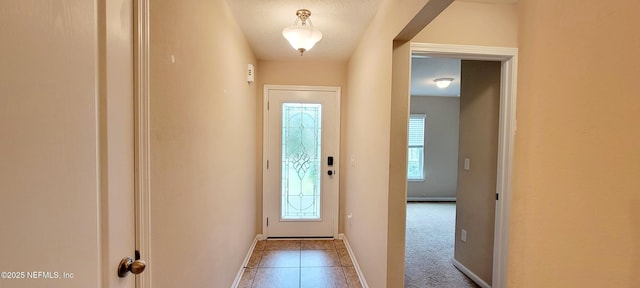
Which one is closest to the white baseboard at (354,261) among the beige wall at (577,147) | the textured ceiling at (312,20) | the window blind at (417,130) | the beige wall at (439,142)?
the beige wall at (577,147)

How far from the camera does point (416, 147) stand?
19.5ft

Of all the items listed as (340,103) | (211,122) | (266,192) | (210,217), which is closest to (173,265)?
(210,217)

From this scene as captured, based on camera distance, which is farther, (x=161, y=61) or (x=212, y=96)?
(x=212, y=96)

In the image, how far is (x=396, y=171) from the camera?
1738 millimetres

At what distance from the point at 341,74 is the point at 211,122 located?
7.01 ft

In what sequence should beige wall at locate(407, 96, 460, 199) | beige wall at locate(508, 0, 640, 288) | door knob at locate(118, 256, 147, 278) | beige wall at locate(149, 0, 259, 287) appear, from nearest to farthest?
beige wall at locate(508, 0, 640, 288)
door knob at locate(118, 256, 147, 278)
beige wall at locate(149, 0, 259, 287)
beige wall at locate(407, 96, 460, 199)

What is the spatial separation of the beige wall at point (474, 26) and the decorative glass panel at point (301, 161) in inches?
67.8

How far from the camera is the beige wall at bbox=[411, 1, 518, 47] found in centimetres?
196

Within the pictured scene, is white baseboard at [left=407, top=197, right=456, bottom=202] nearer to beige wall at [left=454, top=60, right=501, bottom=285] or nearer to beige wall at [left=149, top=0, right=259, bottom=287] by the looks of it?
beige wall at [left=454, top=60, right=501, bottom=285]

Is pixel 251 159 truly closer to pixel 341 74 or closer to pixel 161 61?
pixel 341 74

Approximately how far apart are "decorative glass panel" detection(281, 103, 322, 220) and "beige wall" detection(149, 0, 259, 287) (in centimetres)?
96

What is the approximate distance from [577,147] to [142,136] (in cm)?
122

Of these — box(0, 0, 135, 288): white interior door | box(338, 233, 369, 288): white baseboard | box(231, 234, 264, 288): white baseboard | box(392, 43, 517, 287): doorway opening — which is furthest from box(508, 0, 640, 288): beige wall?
box(231, 234, 264, 288): white baseboard

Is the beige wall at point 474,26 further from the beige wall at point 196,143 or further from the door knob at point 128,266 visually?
the door knob at point 128,266
